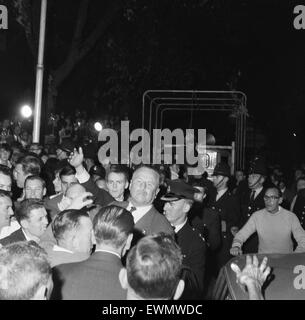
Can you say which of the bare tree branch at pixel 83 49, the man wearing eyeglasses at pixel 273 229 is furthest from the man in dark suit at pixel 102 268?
the bare tree branch at pixel 83 49

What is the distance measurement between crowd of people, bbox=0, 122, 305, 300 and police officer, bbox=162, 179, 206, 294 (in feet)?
0.03

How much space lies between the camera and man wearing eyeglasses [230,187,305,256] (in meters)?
6.64

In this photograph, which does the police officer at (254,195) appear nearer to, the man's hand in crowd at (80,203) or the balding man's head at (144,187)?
the balding man's head at (144,187)

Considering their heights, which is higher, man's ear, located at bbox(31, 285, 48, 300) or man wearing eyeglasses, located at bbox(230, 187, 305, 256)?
man wearing eyeglasses, located at bbox(230, 187, 305, 256)

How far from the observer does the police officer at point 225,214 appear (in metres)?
7.96

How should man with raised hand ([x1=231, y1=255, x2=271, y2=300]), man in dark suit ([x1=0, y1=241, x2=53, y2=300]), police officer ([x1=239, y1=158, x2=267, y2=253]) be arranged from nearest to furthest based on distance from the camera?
1. man in dark suit ([x1=0, y1=241, x2=53, y2=300])
2. man with raised hand ([x1=231, y1=255, x2=271, y2=300])
3. police officer ([x1=239, y1=158, x2=267, y2=253])

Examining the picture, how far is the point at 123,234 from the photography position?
364 centimetres

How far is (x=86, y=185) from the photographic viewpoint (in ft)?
21.1

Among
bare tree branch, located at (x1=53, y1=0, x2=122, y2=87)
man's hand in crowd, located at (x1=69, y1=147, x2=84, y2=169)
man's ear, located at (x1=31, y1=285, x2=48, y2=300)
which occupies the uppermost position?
→ bare tree branch, located at (x1=53, y1=0, x2=122, y2=87)

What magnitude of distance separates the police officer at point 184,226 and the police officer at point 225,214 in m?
2.57

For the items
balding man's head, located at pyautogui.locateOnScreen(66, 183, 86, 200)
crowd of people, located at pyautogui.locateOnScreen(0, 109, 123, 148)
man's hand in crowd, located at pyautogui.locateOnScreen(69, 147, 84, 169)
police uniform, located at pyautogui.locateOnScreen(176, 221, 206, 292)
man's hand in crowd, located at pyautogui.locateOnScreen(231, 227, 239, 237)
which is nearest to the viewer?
police uniform, located at pyautogui.locateOnScreen(176, 221, 206, 292)

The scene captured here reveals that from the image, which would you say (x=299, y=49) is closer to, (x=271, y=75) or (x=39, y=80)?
(x=271, y=75)

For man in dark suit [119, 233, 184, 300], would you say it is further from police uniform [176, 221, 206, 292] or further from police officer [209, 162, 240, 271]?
police officer [209, 162, 240, 271]

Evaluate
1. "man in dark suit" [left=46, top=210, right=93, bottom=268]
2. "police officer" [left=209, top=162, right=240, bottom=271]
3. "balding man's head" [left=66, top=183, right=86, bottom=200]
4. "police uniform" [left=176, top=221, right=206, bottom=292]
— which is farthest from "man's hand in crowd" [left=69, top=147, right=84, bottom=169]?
"police officer" [left=209, top=162, right=240, bottom=271]
